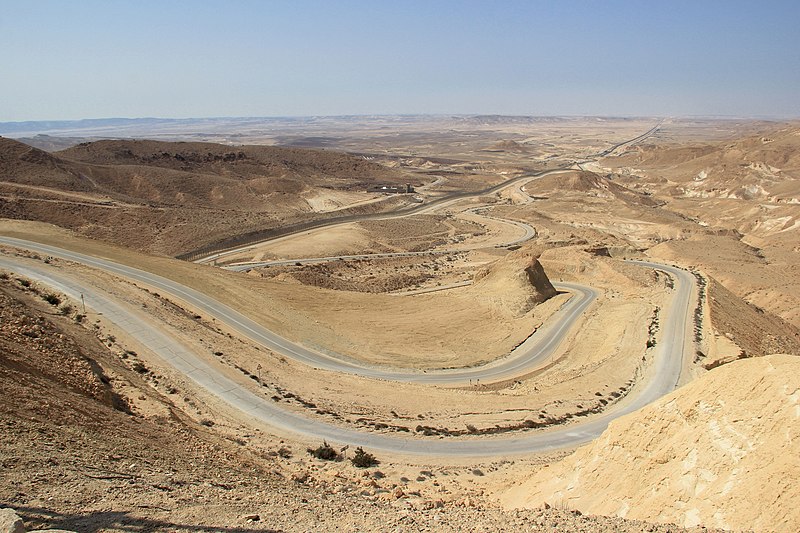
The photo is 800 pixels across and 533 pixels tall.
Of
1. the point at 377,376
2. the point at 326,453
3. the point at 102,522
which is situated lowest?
the point at 377,376

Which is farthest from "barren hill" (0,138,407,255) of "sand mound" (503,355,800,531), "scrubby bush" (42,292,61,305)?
"sand mound" (503,355,800,531)

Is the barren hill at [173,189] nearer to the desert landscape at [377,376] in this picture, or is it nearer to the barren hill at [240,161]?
the barren hill at [240,161]

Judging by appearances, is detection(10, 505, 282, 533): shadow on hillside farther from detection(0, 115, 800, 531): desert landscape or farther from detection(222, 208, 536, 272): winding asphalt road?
detection(222, 208, 536, 272): winding asphalt road

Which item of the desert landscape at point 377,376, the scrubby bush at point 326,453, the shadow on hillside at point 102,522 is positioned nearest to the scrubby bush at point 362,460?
the desert landscape at point 377,376

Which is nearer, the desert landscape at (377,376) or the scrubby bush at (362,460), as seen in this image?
the desert landscape at (377,376)

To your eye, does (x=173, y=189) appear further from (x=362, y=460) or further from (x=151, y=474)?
(x=151, y=474)

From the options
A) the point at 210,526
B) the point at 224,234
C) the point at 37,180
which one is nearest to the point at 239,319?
the point at 210,526

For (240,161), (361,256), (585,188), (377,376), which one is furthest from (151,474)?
(240,161)
